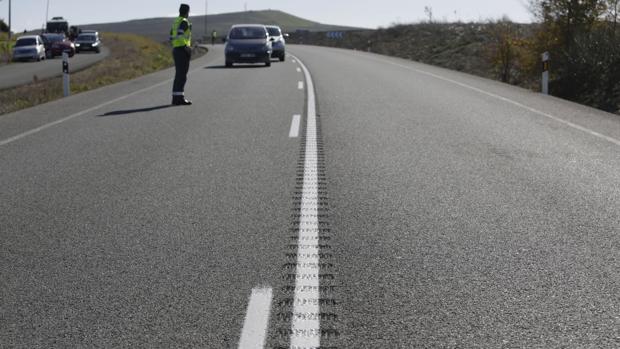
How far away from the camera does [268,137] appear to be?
9.34 meters

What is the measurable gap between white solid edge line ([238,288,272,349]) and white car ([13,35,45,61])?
42.9m

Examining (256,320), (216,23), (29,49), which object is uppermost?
(216,23)

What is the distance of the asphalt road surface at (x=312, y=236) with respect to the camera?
10.9ft

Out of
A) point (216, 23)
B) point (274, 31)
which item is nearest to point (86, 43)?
point (274, 31)

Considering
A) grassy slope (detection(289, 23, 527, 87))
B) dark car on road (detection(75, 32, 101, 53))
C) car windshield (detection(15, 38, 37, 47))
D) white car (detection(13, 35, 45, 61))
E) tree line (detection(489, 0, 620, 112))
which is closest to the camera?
tree line (detection(489, 0, 620, 112))

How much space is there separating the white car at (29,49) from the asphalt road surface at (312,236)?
35436 millimetres

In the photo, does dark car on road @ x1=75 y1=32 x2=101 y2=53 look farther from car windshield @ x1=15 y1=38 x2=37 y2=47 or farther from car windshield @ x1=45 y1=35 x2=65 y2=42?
car windshield @ x1=15 y1=38 x2=37 y2=47

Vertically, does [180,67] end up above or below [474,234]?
above

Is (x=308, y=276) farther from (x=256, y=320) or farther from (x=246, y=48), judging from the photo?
(x=246, y=48)

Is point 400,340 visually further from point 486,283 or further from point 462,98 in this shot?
point 462,98

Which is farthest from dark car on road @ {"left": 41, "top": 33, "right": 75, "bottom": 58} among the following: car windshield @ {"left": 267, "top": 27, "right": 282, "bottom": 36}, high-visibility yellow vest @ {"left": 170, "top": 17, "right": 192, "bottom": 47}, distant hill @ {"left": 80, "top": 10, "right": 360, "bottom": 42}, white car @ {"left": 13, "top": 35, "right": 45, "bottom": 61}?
distant hill @ {"left": 80, "top": 10, "right": 360, "bottom": 42}

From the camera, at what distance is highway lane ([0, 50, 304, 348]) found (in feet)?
11.1

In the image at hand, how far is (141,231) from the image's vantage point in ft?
16.3

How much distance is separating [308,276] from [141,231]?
1511 millimetres
